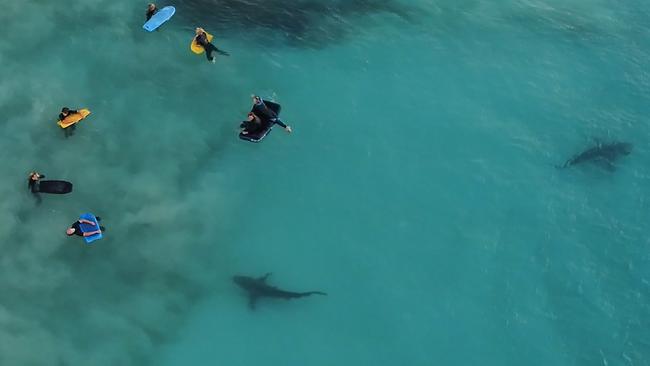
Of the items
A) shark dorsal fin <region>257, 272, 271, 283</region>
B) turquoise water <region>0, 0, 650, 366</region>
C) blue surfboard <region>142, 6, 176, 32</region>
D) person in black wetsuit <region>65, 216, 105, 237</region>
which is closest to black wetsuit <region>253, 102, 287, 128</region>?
turquoise water <region>0, 0, 650, 366</region>

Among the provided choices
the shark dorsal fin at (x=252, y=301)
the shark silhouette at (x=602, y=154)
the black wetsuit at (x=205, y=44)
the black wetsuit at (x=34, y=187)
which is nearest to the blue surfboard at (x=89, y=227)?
the black wetsuit at (x=34, y=187)

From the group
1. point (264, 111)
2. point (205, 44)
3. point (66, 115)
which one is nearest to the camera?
point (66, 115)

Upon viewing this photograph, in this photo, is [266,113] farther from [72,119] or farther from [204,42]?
[72,119]

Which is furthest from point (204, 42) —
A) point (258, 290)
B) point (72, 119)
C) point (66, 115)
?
point (258, 290)

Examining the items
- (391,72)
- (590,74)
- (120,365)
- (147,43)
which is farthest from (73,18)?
(590,74)

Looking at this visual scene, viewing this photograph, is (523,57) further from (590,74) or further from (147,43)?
(147,43)

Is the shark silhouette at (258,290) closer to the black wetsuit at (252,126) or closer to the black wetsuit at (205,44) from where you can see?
the black wetsuit at (252,126)
